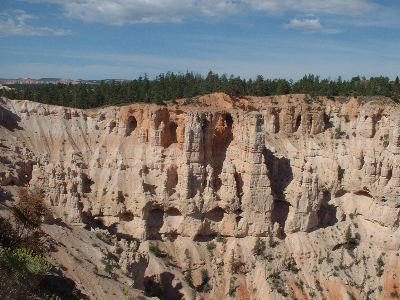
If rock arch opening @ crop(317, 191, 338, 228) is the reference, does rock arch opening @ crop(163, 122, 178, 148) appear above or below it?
above

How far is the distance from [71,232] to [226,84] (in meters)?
46.4

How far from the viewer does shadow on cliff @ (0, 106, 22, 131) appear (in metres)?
57.4

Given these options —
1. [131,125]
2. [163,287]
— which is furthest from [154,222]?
[131,125]

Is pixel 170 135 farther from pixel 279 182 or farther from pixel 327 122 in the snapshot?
pixel 327 122

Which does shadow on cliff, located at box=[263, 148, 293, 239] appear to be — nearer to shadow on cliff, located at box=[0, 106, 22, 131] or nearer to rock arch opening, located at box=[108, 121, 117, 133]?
rock arch opening, located at box=[108, 121, 117, 133]

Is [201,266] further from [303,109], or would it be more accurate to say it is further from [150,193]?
[303,109]

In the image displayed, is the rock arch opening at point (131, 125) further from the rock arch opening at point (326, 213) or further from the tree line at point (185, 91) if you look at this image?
the rock arch opening at point (326, 213)

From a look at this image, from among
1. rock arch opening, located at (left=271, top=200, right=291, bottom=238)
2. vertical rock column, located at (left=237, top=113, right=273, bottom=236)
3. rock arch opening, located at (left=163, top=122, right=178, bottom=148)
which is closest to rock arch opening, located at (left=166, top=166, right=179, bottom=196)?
rock arch opening, located at (left=163, top=122, right=178, bottom=148)

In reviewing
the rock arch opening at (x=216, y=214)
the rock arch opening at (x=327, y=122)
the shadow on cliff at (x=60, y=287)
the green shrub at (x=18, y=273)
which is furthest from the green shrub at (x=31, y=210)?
the rock arch opening at (x=327, y=122)

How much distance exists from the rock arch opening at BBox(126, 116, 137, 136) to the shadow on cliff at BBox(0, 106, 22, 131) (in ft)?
42.1

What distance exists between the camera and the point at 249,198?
55406 millimetres

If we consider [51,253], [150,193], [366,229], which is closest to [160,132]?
[150,193]

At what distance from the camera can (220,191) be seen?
5653 centimetres

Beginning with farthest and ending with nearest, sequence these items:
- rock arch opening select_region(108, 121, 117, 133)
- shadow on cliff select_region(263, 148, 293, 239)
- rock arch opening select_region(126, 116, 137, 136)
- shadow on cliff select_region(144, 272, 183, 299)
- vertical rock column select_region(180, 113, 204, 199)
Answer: rock arch opening select_region(108, 121, 117, 133), rock arch opening select_region(126, 116, 137, 136), shadow on cliff select_region(263, 148, 293, 239), vertical rock column select_region(180, 113, 204, 199), shadow on cliff select_region(144, 272, 183, 299)
